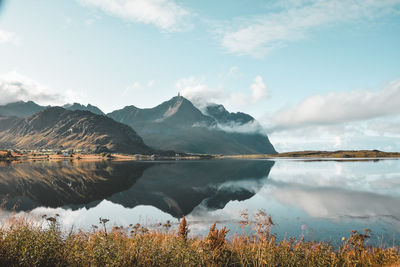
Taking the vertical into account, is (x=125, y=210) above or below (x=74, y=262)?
below

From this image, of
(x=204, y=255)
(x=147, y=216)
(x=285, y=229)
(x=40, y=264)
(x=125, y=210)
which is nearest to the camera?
A: (x=40, y=264)

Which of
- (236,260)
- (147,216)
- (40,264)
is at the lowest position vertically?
(147,216)

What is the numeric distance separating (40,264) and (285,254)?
1429cm

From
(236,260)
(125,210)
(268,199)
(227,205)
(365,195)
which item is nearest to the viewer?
(236,260)

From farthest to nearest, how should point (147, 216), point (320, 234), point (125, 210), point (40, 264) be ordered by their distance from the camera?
point (125, 210), point (147, 216), point (320, 234), point (40, 264)

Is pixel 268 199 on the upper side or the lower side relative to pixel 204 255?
lower

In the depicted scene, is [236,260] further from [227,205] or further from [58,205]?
[58,205]

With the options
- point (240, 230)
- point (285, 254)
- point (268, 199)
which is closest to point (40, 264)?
point (285, 254)

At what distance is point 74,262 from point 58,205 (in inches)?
1495

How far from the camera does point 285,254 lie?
1544 cm

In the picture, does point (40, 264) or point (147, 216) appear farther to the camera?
point (147, 216)

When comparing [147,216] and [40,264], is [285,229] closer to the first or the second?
[147,216]

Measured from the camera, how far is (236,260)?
49.5 feet

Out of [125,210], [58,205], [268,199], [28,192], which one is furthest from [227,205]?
[28,192]
